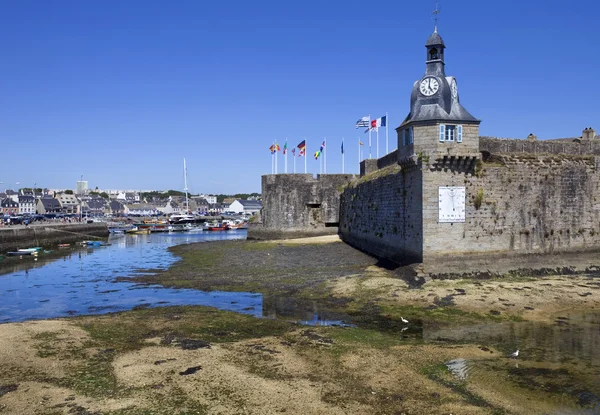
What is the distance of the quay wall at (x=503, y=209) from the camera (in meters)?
22.3

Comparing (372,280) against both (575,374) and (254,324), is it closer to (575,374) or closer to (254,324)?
(254,324)

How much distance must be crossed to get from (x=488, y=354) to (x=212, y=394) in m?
7.16

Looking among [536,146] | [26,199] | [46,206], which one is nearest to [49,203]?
[46,206]

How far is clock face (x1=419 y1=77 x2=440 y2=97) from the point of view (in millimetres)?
25016

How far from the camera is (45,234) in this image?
58656 mm

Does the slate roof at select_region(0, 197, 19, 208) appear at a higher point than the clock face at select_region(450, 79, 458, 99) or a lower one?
lower

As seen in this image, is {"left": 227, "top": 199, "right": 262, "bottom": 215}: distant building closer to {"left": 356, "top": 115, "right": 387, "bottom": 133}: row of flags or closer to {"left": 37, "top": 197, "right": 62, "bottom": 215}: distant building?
{"left": 37, "top": 197, "right": 62, "bottom": 215}: distant building

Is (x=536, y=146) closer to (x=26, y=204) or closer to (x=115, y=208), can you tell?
(x=26, y=204)

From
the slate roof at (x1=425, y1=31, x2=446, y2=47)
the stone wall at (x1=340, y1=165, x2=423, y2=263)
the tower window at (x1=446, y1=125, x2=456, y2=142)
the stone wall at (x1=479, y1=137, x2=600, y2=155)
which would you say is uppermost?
the slate roof at (x1=425, y1=31, x2=446, y2=47)

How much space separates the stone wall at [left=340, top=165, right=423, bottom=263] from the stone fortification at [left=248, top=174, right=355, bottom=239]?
7.95 meters

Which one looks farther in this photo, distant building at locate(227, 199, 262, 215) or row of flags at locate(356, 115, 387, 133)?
distant building at locate(227, 199, 262, 215)

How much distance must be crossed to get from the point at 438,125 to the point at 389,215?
A: 692 cm

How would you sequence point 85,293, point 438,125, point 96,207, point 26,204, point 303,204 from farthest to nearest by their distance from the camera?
point 96,207 → point 26,204 → point 303,204 → point 85,293 → point 438,125

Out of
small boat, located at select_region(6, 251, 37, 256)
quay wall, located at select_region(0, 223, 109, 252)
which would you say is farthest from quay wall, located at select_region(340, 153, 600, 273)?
quay wall, located at select_region(0, 223, 109, 252)
